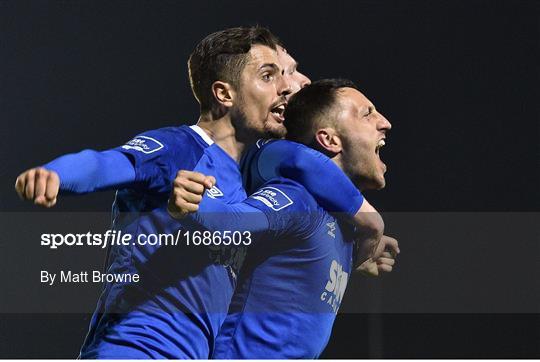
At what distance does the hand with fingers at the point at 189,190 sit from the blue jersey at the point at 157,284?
236 mm

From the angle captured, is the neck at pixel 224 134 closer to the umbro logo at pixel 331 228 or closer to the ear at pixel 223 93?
the ear at pixel 223 93

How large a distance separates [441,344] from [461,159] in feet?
1.68

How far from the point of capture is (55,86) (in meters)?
2.73

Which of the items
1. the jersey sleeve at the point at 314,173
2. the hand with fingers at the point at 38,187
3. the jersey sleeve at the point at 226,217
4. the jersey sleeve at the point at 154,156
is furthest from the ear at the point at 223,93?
the hand with fingers at the point at 38,187

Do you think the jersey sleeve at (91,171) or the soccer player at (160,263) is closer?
the jersey sleeve at (91,171)

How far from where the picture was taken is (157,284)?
76.0 inches

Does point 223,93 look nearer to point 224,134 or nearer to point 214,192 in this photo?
point 224,134

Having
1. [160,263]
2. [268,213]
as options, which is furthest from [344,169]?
[160,263]

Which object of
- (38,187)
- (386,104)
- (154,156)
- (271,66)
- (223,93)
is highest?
(386,104)

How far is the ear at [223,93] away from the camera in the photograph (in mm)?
2188

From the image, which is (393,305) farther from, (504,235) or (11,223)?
(11,223)

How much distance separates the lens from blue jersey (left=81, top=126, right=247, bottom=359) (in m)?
1.88

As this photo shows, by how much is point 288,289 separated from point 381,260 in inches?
14.3

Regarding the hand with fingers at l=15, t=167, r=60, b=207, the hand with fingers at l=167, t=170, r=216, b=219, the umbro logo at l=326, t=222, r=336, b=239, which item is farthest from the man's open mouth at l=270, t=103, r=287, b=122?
the hand with fingers at l=15, t=167, r=60, b=207
